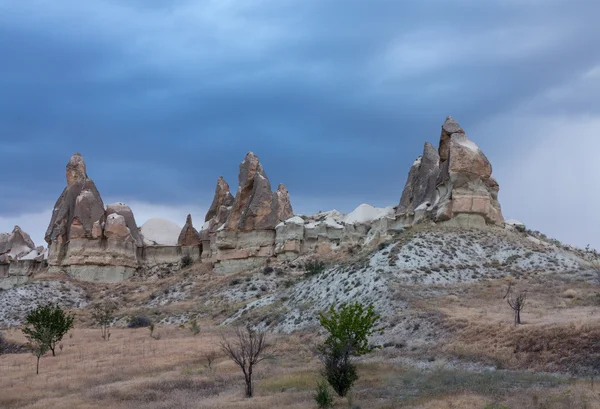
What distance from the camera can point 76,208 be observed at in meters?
68.0

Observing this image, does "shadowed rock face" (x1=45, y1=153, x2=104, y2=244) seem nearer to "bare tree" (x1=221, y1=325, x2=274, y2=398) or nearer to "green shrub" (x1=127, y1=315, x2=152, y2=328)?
"green shrub" (x1=127, y1=315, x2=152, y2=328)

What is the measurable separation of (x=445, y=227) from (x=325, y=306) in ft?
47.3

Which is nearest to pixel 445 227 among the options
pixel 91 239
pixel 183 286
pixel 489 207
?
pixel 489 207

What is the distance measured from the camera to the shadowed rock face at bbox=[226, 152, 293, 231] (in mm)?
63719

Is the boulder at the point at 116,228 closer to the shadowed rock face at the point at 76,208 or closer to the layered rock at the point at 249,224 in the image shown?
the shadowed rock face at the point at 76,208

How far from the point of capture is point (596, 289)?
1275 inches

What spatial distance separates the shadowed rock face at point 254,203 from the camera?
63719 mm

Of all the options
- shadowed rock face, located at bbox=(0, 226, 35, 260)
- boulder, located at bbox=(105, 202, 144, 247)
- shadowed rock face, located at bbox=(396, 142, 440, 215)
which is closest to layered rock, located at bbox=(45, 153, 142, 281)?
boulder, located at bbox=(105, 202, 144, 247)

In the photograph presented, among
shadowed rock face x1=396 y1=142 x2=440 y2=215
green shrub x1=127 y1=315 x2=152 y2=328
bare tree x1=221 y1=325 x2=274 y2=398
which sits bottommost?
bare tree x1=221 y1=325 x2=274 y2=398

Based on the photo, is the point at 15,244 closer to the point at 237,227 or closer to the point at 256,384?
the point at 237,227

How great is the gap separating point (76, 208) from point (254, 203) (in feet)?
68.4

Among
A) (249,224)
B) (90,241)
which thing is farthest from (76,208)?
(249,224)

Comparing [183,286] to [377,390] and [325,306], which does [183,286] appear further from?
[377,390]

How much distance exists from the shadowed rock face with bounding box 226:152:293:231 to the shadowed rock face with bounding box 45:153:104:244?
1630cm
